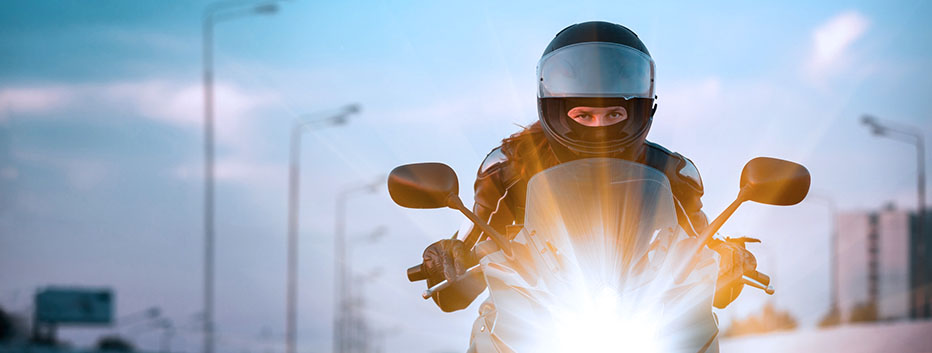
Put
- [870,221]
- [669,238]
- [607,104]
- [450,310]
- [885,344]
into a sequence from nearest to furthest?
[669,238] < [607,104] < [450,310] < [885,344] < [870,221]

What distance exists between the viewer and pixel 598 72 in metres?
3.39

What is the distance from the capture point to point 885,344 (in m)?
14.9

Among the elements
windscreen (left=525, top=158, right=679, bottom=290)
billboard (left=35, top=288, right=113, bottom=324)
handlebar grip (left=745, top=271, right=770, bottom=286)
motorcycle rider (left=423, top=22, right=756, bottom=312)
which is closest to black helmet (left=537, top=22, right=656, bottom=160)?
motorcycle rider (left=423, top=22, right=756, bottom=312)

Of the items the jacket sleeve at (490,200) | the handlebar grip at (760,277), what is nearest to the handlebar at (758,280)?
the handlebar grip at (760,277)

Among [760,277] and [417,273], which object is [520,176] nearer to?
[417,273]

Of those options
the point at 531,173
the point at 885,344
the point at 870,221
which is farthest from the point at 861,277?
the point at 531,173

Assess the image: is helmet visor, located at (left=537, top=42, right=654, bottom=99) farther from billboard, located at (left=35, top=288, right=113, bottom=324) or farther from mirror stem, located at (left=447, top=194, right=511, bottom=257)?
billboard, located at (left=35, top=288, right=113, bottom=324)

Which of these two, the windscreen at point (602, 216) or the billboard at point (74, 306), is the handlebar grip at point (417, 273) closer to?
the windscreen at point (602, 216)

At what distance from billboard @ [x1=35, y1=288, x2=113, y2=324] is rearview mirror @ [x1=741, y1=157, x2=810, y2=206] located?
89019 mm

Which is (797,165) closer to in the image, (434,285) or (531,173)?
(531,173)

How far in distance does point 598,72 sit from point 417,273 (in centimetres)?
84

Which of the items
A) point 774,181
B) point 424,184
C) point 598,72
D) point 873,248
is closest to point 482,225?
point 424,184

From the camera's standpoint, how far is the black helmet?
339 centimetres

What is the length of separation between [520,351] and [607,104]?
0.89 meters
